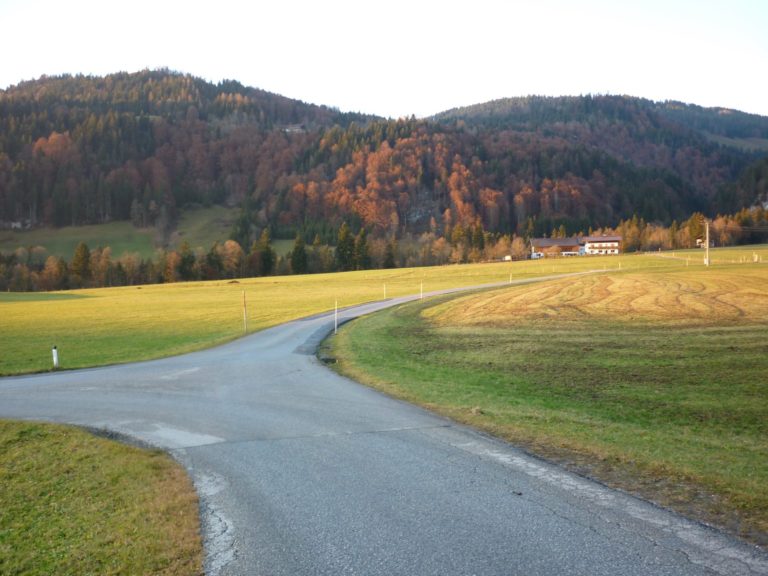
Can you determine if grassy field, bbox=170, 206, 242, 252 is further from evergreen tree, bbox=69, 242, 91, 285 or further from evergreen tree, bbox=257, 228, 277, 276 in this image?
evergreen tree, bbox=257, 228, 277, 276

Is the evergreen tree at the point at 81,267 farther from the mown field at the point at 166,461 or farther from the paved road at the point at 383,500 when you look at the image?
the paved road at the point at 383,500

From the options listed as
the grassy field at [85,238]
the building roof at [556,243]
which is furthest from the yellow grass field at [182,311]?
the grassy field at [85,238]

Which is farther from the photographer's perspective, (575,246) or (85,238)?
(85,238)

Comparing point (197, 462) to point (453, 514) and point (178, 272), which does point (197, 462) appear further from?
point (178, 272)

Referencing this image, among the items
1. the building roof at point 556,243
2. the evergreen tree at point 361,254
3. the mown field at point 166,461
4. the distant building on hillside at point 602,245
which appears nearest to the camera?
the mown field at point 166,461

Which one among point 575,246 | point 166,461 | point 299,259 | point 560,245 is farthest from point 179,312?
point 575,246

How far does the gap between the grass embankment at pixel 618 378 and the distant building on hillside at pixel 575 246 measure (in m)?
106

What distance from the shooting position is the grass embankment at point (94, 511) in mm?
5789

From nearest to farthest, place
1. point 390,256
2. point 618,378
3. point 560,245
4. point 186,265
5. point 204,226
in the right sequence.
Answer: point 618,378
point 186,265
point 390,256
point 560,245
point 204,226

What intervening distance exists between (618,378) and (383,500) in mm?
11458

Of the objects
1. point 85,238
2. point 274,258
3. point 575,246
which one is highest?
point 85,238

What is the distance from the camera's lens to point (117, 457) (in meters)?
9.53

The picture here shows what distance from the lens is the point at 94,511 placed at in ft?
23.3

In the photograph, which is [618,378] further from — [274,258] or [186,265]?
[274,258]
